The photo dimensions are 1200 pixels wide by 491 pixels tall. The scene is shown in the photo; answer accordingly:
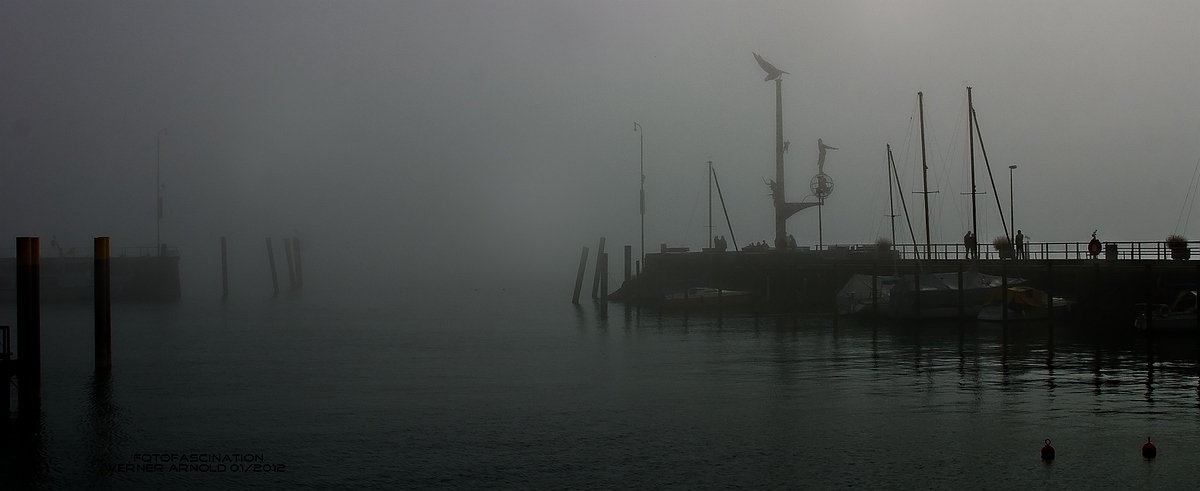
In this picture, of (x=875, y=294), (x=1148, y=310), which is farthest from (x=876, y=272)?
(x=1148, y=310)

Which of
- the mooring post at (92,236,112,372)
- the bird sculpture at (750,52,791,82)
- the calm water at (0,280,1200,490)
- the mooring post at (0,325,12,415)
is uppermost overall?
the bird sculpture at (750,52,791,82)

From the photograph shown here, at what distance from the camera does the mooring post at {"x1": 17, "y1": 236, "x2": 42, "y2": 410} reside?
86.0 feet

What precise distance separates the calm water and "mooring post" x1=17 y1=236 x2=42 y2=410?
0.74 metres

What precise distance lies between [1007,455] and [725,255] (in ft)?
198

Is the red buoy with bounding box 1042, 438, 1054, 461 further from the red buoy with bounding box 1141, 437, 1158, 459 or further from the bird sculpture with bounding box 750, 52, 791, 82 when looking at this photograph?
the bird sculpture with bounding box 750, 52, 791, 82

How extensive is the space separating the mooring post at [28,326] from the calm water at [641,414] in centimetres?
74

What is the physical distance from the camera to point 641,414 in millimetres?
27016

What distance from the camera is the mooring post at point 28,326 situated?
26.2 m

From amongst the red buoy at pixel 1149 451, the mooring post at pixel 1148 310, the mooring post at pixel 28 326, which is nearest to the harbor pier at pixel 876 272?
the mooring post at pixel 1148 310

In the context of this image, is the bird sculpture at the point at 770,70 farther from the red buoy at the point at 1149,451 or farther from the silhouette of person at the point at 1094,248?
the red buoy at the point at 1149,451

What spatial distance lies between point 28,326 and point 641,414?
15705 millimetres

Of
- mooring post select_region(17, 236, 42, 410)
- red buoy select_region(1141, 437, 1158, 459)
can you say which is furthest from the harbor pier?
mooring post select_region(17, 236, 42, 410)

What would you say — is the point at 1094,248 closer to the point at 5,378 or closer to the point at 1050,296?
the point at 1050,296

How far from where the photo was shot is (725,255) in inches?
3209
